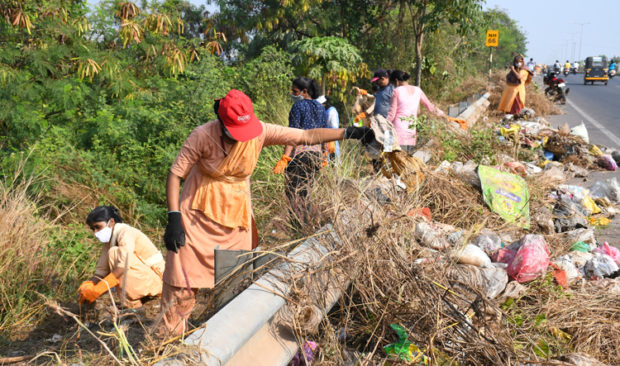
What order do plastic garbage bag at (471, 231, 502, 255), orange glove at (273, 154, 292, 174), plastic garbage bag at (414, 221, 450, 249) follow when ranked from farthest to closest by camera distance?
orange glove at (273, 154, 292, 174) < plastic garbage bag at (471, 231, 502, 255) < plastic garbage bag at (414, 221, 450, 249)

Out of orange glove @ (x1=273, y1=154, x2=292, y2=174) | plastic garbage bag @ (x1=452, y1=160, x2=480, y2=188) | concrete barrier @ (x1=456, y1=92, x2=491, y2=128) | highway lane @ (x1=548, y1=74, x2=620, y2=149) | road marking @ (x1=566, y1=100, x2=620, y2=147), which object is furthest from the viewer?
highway lane @ (x1=548, y1=74, x2=620, y2=149)

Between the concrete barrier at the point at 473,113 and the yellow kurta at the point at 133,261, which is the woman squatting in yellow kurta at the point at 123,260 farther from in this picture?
the concrete barrier at the point at 473,113

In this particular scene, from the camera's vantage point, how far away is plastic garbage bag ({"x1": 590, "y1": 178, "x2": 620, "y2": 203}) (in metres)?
6.49

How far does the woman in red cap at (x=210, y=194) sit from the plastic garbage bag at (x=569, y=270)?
1.93 meters

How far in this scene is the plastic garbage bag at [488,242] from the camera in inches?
164

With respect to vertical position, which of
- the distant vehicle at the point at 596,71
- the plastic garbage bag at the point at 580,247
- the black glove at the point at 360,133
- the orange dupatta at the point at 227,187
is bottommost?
the distant vehicle at the point at 596,71

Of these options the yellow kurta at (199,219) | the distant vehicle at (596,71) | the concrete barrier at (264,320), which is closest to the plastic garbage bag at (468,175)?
the yellow kurta at (199,219)

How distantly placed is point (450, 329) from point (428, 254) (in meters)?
0.69

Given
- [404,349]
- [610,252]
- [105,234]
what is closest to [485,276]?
[404,349]

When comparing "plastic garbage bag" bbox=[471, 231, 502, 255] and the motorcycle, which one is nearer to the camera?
"plastic garbage bag" bbox=[471, 231, 502, 255]

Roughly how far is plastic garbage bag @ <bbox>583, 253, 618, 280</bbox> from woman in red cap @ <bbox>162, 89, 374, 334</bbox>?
221cm

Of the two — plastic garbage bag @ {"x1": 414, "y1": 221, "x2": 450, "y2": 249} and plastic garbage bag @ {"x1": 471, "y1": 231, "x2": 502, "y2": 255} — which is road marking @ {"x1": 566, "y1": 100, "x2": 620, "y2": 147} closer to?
plastic garbage bag @ {"x1": 471, "y1": 231, "x2": 502, "y2": 255}

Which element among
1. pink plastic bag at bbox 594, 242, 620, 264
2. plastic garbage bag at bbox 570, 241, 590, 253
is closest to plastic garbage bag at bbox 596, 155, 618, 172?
pink plastic bag at bbox 594, 242, 620, 264

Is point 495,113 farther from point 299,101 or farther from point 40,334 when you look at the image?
point 40,334
